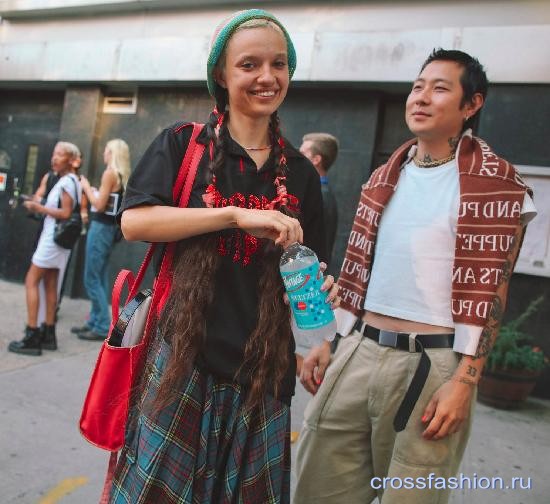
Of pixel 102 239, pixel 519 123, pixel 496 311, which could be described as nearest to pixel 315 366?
pixel 496 311

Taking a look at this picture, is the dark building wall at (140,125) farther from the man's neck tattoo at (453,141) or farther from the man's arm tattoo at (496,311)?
the man's arm tattoo at (496,311)

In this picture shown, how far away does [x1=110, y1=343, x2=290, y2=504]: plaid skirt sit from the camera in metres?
1.46

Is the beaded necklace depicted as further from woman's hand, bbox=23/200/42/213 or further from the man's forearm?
woman's hand, bbox=23/200/42/213

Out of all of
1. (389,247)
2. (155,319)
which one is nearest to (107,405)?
(155,319)

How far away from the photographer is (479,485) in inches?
125

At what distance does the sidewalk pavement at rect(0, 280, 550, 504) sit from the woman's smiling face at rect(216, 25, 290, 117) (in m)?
2.23

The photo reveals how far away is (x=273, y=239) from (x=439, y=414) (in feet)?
2.72

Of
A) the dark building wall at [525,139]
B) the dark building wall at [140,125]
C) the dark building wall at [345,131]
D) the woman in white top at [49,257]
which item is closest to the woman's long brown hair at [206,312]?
the woman in white top at [49,257]

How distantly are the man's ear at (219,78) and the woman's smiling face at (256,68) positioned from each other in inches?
0.7

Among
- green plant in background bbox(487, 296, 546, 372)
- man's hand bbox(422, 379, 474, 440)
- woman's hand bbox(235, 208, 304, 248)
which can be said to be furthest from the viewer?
green plant in background bbox(487, 296, 546, 372)

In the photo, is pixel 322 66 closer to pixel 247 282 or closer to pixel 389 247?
pixel 389 247

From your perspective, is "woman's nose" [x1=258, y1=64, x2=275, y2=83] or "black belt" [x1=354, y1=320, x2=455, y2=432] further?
"black belt" [x1=354, y1=320, x2=455, y2=432]

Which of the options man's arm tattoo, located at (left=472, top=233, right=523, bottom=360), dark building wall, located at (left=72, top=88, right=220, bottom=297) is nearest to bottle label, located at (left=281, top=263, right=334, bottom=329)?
man's arm tattoo, located at (left=472, top=233, right=523, bottom=360)

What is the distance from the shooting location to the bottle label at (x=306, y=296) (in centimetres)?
144
